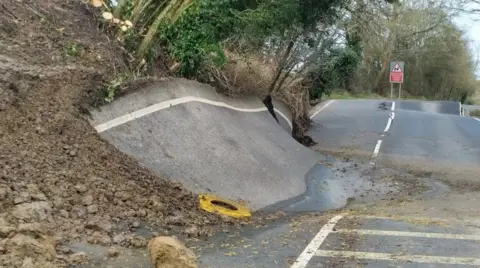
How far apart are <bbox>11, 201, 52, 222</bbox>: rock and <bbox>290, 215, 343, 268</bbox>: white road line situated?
9.34 ft

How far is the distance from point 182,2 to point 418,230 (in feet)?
27.3

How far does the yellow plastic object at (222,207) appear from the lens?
9234mm

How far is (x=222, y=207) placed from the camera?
31.1ft

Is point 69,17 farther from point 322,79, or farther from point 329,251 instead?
point 322,79

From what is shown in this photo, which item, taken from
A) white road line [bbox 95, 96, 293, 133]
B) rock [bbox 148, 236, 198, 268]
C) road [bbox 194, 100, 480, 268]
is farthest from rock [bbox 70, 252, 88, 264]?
white road line [bbox 95, 96, 293, 133]

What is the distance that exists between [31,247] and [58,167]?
2.28 metres

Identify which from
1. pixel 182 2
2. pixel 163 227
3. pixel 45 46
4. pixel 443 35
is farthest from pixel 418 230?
pixel 443 35

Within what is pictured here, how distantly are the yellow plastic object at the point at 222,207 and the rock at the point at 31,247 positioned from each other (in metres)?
3.24

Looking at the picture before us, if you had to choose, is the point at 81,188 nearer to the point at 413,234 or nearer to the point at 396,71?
the point at 413,234

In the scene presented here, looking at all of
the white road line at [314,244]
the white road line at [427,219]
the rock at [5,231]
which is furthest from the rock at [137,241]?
the white road line at [427,219]

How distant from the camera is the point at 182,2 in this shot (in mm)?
14547

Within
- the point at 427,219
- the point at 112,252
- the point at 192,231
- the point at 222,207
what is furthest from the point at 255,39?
the point at 112,252

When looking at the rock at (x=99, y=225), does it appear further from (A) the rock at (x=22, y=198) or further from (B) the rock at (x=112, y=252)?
(A) the rock at (x=22, y=198)

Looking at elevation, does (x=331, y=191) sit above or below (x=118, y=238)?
below
